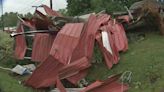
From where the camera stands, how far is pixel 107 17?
56.6 ft

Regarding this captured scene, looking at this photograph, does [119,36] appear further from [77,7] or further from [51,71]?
[77,7]

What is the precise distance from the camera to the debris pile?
13.8 metres

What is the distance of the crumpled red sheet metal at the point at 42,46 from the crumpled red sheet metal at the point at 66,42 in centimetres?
114

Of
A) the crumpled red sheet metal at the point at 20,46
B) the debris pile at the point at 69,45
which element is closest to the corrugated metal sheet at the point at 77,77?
the debris pile at the point at 69,45

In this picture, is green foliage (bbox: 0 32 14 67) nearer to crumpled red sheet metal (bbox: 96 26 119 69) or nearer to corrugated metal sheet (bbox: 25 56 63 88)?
corrugated metal sheet (bbox: 25 56 63 88)

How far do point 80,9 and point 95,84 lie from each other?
2726cm

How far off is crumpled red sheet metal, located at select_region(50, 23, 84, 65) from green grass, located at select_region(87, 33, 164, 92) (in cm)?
110

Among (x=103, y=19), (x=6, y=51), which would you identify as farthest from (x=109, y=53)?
(x=6, y=51)

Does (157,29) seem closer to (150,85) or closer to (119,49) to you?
(119,49)

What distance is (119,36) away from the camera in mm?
16500

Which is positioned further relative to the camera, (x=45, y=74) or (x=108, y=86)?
(x=45, y=74)

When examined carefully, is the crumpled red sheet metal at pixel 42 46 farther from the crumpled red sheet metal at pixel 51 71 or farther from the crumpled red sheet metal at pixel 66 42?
the crumpled red sheet metal at pixel 51 71

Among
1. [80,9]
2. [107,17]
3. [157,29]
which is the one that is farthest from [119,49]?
[80,9]

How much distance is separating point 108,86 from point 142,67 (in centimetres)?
183
